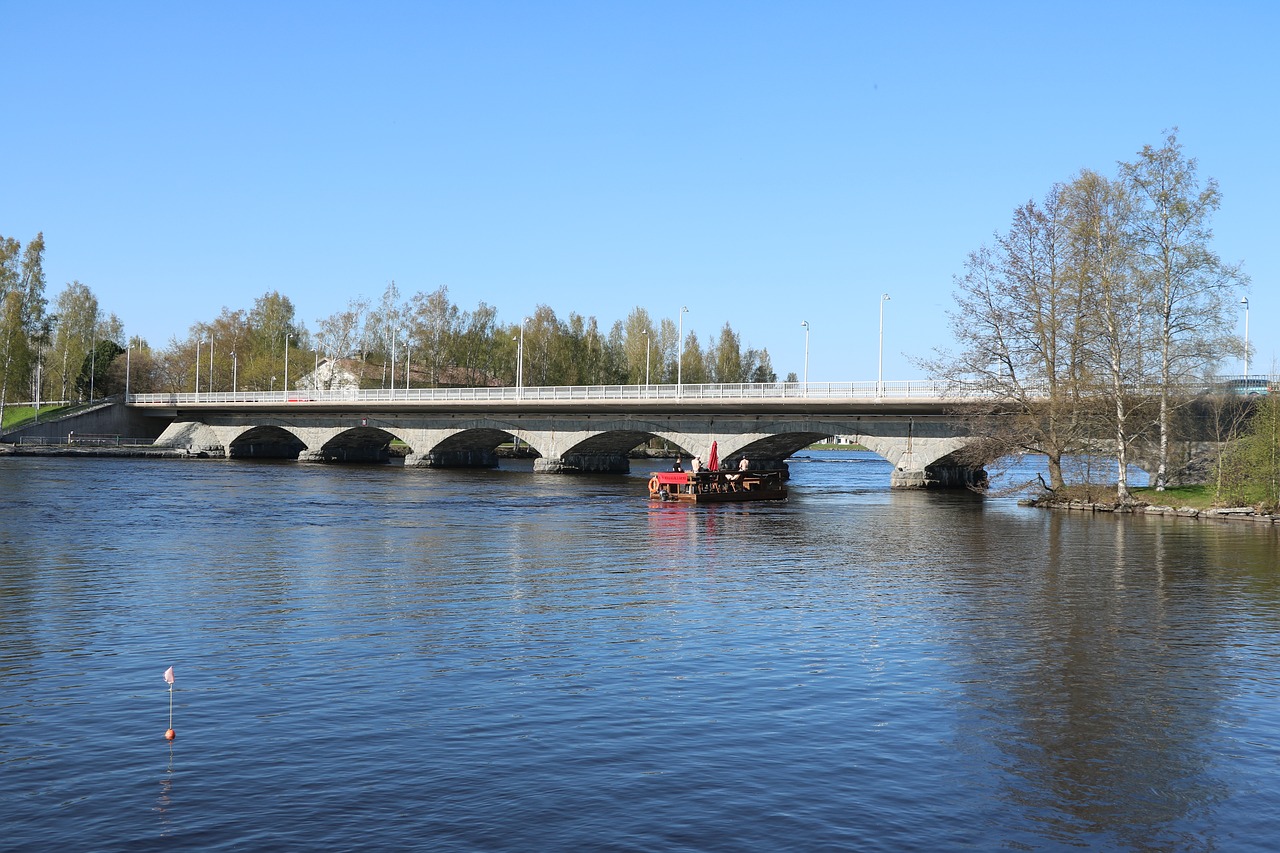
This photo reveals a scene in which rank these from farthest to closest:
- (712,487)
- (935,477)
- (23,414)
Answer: (23,414) < (935,477) < (712,487)

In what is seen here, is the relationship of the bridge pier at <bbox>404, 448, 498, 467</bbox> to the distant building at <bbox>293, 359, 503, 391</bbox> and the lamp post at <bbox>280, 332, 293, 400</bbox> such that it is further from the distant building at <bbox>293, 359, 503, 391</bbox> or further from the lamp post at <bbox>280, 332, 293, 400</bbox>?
the distant building at <bbox>293, 359, 503, 391</bbox>

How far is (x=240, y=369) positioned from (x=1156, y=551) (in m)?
148

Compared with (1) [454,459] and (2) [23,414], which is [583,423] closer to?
(1) [454,459]

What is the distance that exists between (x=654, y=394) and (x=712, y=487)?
70.3 feet

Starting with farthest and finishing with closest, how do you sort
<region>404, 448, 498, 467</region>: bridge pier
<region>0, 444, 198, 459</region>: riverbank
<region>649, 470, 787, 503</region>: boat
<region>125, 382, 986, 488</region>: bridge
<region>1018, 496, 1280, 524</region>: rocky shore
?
<region>0, 444, 198, 459</region>: riverbank < <region>404, 448, 498, 467</region>: bridge pier < <region>125, 382, 986, 488</region>: bridge < <region>649, 470, 787, 503</region>: boat < <region>1018, 496, 1280, 524</region>: rocky shore

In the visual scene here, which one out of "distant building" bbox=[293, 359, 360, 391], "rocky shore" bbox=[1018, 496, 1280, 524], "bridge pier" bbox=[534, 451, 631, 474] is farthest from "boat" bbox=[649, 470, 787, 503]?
"distant building" bbox=[293, 359, 360, 391]

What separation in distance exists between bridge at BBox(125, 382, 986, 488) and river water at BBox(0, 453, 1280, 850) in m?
33.7

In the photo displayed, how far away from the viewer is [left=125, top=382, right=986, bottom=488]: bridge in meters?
70.5

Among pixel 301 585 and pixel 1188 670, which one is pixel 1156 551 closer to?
pixel 1188 670

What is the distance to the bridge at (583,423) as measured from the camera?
70500 millimetres

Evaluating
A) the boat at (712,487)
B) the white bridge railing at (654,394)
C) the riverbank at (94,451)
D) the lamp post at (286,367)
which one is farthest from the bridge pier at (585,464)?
the riverbank at (94,451)

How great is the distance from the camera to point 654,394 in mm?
82188

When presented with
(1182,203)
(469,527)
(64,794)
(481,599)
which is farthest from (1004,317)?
(64,794)

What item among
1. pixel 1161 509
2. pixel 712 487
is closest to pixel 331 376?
pixel 712 487
